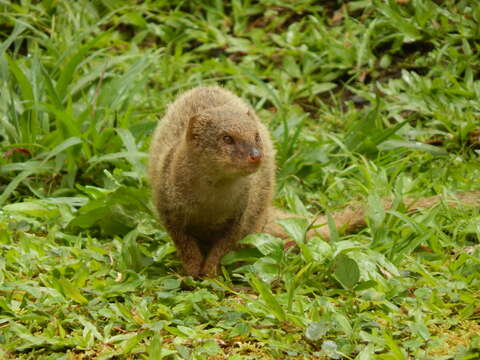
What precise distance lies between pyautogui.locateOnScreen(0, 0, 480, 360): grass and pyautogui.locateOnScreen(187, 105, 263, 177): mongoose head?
1.55 ft

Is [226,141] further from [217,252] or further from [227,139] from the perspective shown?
[217,252]

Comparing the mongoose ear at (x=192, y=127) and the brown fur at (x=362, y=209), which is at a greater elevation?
the mongoose ear at (x=192, y=127)

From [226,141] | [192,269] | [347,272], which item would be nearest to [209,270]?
[192,269]

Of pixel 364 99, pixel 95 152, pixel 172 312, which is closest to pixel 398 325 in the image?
pixel 172 312

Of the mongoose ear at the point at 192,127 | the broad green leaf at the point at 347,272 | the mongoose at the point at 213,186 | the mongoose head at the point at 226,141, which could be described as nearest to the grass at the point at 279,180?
the broad green leaf at the point at 347,272

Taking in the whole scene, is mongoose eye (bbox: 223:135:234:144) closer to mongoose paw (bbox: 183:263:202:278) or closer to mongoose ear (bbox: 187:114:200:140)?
mongoose ear (bbox: 187:114:200:140)

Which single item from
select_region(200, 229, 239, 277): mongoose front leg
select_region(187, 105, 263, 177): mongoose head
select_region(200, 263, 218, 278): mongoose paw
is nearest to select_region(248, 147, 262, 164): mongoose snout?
select_region(187, 105, 263, 177): mongoose head

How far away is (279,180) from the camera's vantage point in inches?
206

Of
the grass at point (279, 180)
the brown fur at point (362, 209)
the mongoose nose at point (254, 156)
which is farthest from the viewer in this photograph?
the brown fur at point (362, 209)

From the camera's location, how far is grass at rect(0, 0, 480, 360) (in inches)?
128

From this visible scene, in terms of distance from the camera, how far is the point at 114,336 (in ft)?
10.6

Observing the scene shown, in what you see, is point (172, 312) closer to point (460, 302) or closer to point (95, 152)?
point (460, 302)

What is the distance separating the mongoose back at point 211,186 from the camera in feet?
12.6

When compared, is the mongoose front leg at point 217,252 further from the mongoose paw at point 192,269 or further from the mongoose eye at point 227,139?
the mongoose eye at point 227,139
